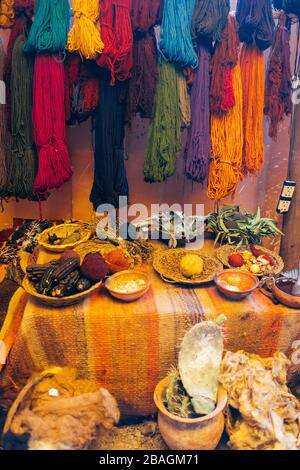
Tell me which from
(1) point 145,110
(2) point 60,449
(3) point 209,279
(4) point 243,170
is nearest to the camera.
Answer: (2) point 60,449

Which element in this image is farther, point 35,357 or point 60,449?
point 35,357

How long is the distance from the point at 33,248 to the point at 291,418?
156 centimetres

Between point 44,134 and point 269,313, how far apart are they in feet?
4.72

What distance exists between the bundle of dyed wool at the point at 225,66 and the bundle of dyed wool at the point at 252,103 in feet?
0.31

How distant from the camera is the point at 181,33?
2.17 meters

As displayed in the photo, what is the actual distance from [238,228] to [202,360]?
96 cm

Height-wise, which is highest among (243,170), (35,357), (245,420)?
(243,170)

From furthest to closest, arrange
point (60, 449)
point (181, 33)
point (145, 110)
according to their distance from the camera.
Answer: point (145, 110)
point (181, 33)
point (60, 449)

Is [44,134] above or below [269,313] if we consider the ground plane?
above

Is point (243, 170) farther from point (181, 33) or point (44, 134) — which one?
point (44, 134)

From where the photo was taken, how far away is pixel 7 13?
227cm

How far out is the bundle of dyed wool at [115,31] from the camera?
2139mm

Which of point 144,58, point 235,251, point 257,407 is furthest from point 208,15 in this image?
point 257,407
